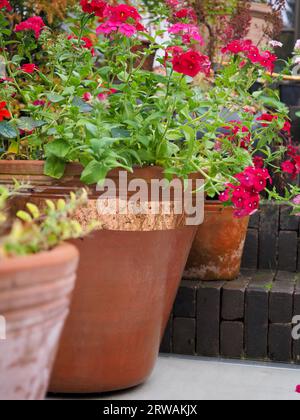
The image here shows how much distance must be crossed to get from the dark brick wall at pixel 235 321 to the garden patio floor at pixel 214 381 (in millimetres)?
46

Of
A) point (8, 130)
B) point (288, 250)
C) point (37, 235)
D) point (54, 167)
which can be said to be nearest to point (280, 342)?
point (288, 250)

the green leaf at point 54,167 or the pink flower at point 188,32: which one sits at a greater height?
the pink flower at point 188,32

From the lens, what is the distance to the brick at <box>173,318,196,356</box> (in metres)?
2.17

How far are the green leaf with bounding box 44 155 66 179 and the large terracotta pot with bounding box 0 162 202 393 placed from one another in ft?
0.07

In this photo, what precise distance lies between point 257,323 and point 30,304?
4.73 ft

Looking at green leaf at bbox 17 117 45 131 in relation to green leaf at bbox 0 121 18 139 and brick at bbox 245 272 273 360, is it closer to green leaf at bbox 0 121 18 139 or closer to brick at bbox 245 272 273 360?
green leaf at bbox 0 121 18 139

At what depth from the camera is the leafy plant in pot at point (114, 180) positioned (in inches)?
64.7

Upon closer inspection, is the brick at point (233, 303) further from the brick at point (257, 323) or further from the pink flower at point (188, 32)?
the pink flower at point (188, 32)

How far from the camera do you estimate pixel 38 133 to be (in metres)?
1.81

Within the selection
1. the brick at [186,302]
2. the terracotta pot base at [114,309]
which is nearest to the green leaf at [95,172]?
the terracotta pot base at [114,309]

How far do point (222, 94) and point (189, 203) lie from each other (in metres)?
0.32

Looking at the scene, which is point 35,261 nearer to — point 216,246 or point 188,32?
point 188,32

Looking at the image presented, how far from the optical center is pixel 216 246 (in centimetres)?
228
